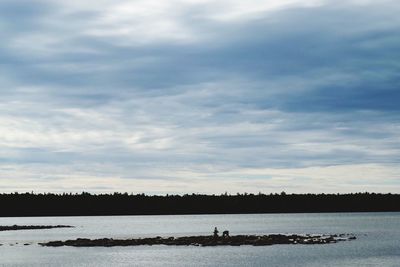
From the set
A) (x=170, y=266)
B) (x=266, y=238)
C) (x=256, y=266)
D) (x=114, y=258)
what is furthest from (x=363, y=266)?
(x=266, y=238)

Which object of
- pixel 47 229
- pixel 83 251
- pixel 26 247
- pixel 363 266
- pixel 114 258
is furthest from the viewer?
pixel 47 229

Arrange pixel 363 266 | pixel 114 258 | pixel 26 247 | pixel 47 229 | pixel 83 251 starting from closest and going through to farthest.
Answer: pixel 363 266, pixel 114 258, pixel 83 251, pixel 26 247, pixel 47 229

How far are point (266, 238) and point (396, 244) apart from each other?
18.3 m

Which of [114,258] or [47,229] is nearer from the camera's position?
[114,258]

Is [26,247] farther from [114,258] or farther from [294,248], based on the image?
[294,248]

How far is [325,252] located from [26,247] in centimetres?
4142

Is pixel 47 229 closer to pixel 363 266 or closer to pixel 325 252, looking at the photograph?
pixel 325 252

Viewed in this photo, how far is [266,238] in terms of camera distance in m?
107

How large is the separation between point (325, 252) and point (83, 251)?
2996 cm

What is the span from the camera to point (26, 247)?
Result: 332ft

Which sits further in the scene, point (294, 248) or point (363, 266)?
point (294, 248)

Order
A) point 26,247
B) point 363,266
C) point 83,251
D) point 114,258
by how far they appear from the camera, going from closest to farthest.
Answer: point 363,266, point 114,258, point 83,251, point 26,247

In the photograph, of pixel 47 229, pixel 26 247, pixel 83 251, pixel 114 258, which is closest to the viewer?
pixel 114 258

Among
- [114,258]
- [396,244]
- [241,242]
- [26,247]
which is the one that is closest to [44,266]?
[114,258]
